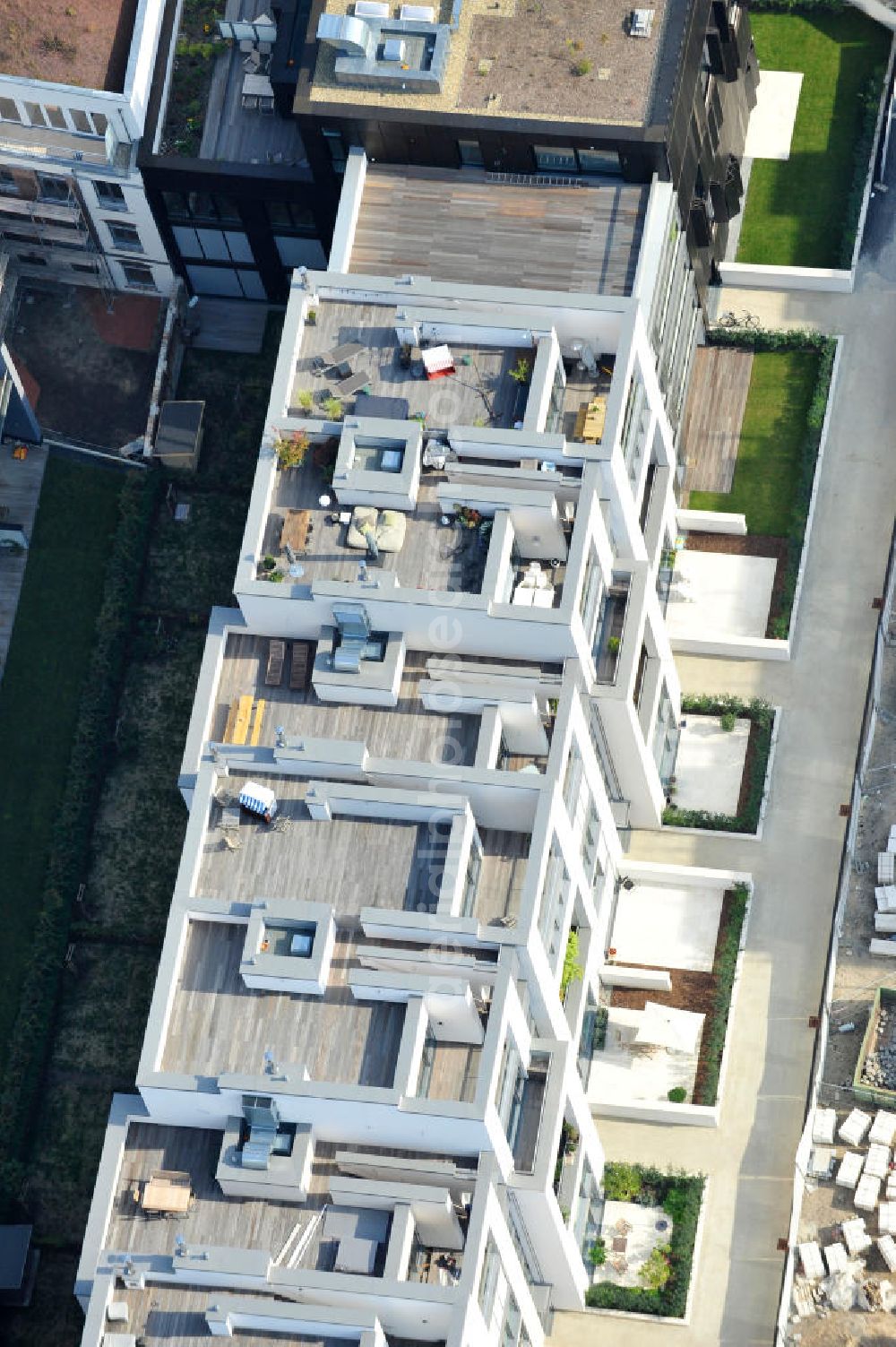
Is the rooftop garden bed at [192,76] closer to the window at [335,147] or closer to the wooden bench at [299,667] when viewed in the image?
the window at [335,147]

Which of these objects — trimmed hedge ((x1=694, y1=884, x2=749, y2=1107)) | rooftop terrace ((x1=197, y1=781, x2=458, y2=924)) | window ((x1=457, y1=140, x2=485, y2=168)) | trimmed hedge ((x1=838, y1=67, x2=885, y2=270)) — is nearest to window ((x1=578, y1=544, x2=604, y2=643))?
rooftop terrace ((x1=197, y1=781, x2=458, y2=924))

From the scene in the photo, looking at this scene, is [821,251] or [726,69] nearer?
[726,69]

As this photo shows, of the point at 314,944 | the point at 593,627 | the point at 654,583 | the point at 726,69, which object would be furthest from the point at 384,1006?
the point at 726,69

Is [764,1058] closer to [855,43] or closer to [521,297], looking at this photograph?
[521,297]

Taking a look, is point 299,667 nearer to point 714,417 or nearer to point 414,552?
point 414,552

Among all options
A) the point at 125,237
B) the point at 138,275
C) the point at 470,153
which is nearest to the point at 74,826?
the point at 138,275

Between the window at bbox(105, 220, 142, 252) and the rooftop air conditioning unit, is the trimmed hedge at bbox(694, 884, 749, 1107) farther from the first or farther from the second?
the window at bbox(105, 220, 142, 252)
